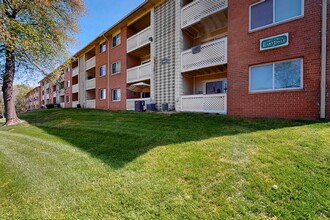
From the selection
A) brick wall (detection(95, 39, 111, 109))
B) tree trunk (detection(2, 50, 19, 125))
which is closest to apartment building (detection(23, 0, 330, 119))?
brick wall (detection(95, 39, 111, 109))

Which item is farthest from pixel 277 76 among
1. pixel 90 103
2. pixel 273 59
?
pixel 90 103

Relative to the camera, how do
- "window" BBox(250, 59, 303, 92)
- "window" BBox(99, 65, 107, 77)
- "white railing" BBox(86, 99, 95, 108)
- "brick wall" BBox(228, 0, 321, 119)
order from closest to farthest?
"brick wall" BBox(228, 0, 321, 119) → "window" BBox(250, 59, 303, 92) → "window" BBox(99, 65, 107, 77) → "white railing" BBox(86, 99, 95, 108)

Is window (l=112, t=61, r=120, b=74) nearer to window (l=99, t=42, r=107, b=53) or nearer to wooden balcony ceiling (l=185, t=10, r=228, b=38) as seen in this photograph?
window (l=99, t=42, r=107, b=53)

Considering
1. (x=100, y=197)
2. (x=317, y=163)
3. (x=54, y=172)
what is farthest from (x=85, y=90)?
(x=317, y=163)

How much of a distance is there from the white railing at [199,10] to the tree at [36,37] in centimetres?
924

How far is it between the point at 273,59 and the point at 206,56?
3786 millimetres

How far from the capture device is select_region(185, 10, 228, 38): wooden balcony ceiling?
37.9 ft

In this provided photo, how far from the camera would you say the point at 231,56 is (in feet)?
33.6

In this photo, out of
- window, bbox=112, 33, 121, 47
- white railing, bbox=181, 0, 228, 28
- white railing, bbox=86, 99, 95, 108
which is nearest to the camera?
white railing, bbox=181, 0, 228, 28

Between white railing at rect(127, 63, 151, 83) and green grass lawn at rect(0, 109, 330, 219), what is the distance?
9806mm

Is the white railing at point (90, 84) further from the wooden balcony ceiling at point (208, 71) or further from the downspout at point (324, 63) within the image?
the downspout at point (324, 63)

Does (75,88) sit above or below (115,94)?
above

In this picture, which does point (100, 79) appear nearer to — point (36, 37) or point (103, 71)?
point (103, 71)

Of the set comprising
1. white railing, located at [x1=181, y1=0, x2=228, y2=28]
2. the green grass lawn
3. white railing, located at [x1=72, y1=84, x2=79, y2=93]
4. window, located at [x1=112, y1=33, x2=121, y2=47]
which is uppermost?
window, located at [x1=112, y1=33, x2=121, y2=47]
